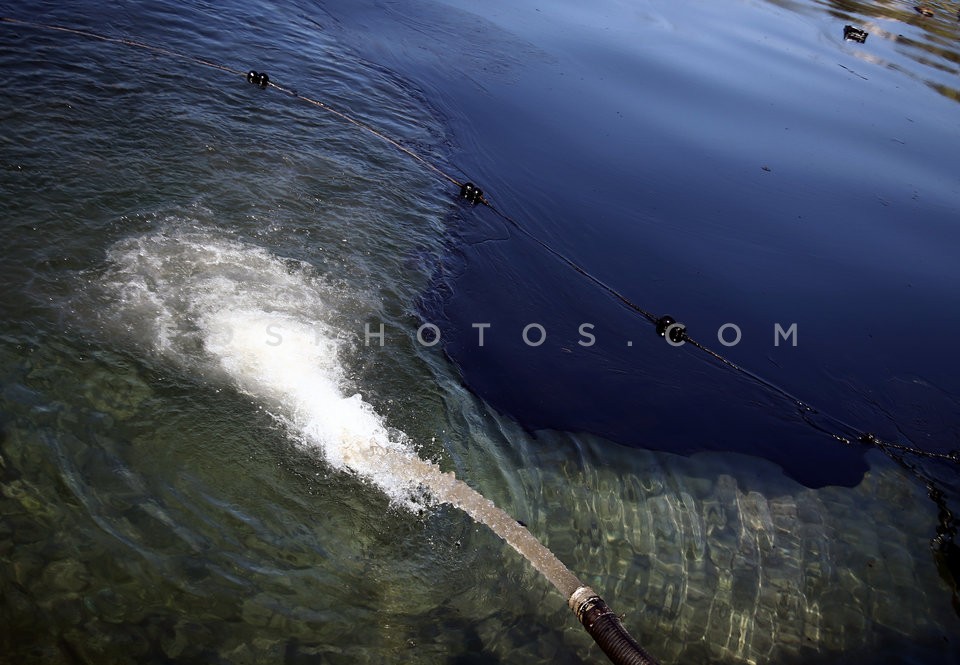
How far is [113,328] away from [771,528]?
5216 mm

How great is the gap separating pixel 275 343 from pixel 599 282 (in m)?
3.49

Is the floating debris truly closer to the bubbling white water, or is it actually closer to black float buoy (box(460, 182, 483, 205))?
black float buoy (box(460, 182, 483, 205))

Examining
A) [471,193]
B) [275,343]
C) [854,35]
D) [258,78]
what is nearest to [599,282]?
[471,193]

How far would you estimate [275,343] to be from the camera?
219 inches

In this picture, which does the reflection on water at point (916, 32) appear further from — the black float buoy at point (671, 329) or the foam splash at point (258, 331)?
the foam splash at point (258, 331)

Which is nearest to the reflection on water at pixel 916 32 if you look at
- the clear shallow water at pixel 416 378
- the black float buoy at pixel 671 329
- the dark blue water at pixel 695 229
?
the dark blue water at pixel 695 229

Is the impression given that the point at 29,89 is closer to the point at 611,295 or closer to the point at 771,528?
the point at 611,295

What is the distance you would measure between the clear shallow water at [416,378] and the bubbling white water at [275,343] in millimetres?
42

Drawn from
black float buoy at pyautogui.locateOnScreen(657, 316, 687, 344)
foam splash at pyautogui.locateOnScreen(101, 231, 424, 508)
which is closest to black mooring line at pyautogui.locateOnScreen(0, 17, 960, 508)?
black float buoy at pyautogui.locateOnScreen(657, 316, 687, 344)

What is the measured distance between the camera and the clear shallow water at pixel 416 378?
412 cm

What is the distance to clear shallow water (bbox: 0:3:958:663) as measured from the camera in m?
4.12

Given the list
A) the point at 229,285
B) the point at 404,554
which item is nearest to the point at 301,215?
the point at 229,285

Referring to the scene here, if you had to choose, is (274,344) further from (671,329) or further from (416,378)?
(671,329)

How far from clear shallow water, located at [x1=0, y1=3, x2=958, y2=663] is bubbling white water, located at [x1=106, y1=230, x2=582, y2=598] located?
0.04m
